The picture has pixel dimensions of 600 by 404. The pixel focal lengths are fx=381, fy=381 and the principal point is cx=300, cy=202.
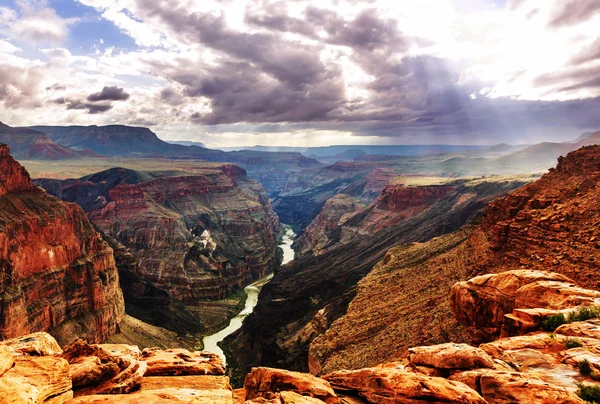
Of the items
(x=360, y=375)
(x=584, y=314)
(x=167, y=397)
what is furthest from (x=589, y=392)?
(x=167, y=397)

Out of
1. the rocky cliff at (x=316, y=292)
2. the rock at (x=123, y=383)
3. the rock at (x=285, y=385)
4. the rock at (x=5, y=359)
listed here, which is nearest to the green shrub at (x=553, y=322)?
the rock at (x=285, y=385)

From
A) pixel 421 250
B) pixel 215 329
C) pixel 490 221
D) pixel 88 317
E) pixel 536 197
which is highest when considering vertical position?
pixel 536 197

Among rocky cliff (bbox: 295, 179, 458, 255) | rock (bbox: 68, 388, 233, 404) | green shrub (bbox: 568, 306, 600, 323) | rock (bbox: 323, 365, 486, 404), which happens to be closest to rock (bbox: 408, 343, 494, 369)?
rock (bbox: 323, 365, 486, 404)

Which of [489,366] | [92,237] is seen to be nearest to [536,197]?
[489,366]

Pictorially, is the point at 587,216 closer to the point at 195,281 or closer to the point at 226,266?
the point at 195,281

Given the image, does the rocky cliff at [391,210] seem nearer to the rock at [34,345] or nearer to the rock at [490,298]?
the rock at [490,298]
